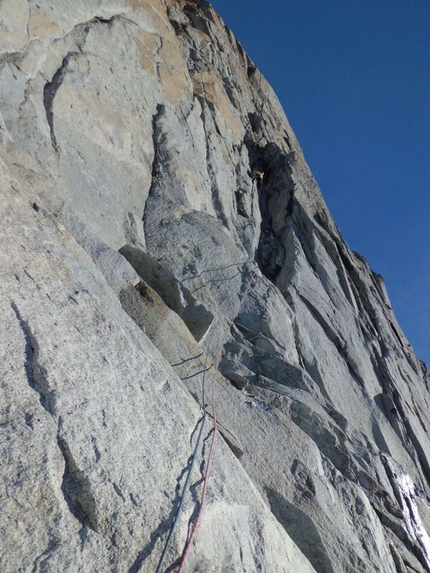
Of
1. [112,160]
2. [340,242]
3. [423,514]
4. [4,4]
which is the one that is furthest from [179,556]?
[340,242]

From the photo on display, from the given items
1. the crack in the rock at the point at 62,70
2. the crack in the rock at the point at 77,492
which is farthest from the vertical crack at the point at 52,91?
the crack in the rock at the point at 77,492

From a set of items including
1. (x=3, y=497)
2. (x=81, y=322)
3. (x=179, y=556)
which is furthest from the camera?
(x=81, y=322)

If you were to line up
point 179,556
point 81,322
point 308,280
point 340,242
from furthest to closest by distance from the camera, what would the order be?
point 340,242, point 308,280, point 81,322, point 179,556

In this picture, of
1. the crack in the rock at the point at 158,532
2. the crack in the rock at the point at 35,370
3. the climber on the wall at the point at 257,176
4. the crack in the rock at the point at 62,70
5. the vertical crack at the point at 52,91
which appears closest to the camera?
the crack in the rock at the point at 158,532

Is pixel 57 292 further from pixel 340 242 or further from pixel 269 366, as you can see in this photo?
pixel 340 242

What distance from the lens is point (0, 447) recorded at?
141 inches

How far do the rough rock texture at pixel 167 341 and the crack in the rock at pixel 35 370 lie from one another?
17mm

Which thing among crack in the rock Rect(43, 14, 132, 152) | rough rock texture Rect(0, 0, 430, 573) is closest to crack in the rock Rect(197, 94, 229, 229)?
rough rock texture Rect(0, 0, 430, 573)

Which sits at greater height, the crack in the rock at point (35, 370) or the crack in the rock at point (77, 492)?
the crack in the rock at point (35, 370)

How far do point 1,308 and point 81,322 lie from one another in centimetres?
81

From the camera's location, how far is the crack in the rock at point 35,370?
13.5 ft

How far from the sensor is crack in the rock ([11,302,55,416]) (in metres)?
4.12

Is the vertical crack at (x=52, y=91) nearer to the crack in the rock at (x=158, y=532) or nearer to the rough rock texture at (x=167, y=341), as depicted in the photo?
the rough rock texture at (x=167, y=341)

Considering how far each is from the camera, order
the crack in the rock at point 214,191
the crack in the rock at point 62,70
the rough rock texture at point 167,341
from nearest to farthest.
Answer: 1. the rough rock texture at point 167,341
2. the crack in the rock at point 62,70
3. the crack in the rock at point 214,191
